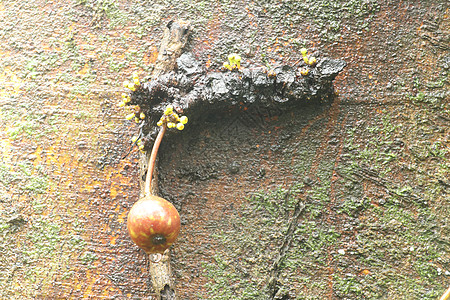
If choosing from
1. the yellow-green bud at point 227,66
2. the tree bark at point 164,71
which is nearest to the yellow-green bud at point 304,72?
the yellow-green bud at point 227,66

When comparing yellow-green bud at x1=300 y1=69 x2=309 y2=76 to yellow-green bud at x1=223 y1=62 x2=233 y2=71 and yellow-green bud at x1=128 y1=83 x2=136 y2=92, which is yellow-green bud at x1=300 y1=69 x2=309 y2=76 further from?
yellow-green bud at x1=128 y1=83 x2=136 y2=92

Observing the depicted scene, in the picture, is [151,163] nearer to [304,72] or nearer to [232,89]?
[232,89]

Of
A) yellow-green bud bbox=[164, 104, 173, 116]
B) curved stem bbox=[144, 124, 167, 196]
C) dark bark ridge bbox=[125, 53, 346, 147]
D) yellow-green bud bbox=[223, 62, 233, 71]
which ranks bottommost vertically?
curved stem bbox=[144, 124, 167, 196]

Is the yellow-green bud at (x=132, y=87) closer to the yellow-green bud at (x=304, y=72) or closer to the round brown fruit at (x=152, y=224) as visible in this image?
the round brown fruit at (x=152, y=224)

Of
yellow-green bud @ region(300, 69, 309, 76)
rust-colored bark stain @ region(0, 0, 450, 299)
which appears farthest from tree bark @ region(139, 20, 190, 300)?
yellow-green bud @ region(300, 69, 309, 76)

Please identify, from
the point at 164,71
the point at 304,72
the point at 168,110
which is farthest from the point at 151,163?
the point at 304,72

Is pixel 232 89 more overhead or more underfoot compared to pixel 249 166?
more overhead
